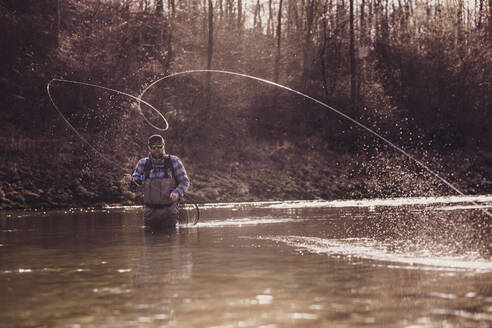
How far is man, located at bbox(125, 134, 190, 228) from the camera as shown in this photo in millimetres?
14555

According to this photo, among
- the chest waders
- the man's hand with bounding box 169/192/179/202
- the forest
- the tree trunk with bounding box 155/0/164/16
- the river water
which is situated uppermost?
the tree trunk with bounding box 155/0/164/16

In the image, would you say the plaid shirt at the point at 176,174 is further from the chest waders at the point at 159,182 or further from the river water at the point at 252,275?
the river water at the point at 252,275

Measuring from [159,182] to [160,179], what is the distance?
0.06m

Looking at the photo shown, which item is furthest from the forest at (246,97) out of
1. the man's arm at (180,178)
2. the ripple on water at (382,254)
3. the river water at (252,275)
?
the ripple on water at (382,254)

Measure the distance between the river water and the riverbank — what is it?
888 cm

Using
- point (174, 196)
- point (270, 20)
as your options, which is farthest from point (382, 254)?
point (270, 20)

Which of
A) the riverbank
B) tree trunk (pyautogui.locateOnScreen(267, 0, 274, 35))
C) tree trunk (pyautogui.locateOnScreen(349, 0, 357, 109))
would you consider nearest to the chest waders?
the riverbank

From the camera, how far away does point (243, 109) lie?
37344 mm

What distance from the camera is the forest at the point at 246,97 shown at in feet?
95.0

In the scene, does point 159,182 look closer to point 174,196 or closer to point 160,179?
point 160,179

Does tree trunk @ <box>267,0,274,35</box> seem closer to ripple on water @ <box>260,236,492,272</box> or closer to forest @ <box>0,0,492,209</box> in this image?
forest @ <box>0,0,492,209</box>

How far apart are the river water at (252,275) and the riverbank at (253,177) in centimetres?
888

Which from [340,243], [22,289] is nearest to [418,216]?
[340,243]

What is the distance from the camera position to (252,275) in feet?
28.9
